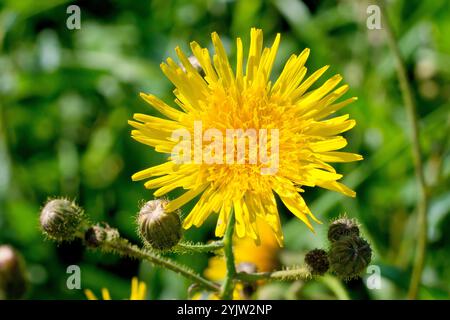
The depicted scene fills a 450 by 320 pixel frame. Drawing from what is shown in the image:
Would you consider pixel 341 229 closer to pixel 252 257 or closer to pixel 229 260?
pixel 229 260

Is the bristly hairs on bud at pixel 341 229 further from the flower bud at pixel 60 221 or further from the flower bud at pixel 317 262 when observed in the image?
the flower bud at pixel 60 221

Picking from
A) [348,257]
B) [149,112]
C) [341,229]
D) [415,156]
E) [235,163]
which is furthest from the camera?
[149,112]

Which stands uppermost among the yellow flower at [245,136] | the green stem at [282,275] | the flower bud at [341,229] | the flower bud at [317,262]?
the yellow flower at [245,136]

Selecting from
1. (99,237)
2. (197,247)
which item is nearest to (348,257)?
(197,247)

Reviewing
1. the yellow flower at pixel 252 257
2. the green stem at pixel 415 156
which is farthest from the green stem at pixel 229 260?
the yellow flower at pixel 252 257

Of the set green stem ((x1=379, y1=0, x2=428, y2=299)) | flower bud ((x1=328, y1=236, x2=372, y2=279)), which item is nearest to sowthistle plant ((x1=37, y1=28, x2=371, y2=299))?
flower bud ((x1=328, y1=236, x2=372, y2=279))

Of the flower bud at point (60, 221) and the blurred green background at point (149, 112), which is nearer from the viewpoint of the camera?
the flower bud at point (60, 221)

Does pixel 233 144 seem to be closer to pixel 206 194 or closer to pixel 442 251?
pixel 206 194

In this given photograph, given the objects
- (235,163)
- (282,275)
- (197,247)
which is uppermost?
(235,163)
